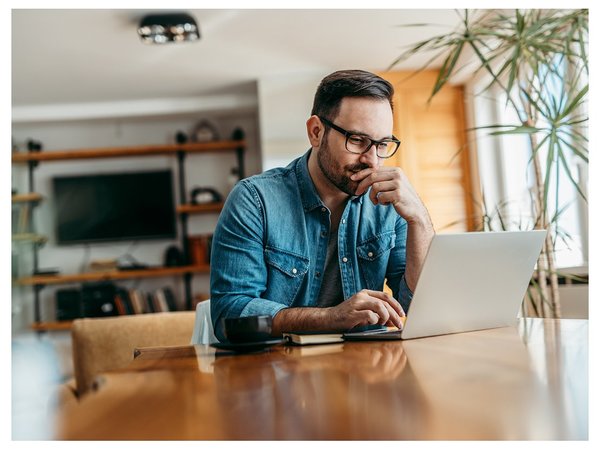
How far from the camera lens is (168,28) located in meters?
4.07

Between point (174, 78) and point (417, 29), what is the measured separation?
2.00m

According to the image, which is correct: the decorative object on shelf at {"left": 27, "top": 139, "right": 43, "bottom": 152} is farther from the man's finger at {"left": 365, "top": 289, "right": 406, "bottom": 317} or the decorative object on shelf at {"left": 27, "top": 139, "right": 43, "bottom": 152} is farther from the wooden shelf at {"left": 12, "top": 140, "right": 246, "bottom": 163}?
the man's finger at {"left": 365, "top": 289, "right": 406, "bottom": 317}

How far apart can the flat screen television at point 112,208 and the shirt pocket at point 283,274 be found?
4914mm

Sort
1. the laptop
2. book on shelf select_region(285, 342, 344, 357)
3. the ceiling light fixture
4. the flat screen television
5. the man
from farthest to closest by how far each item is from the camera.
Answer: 1. the flat screen television
2. the ceiling light fixture
3. the man
4. the laptop
5. book on shelf select_region(285, 342, 344, 357)

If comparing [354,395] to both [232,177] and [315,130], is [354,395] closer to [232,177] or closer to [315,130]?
[315,130]

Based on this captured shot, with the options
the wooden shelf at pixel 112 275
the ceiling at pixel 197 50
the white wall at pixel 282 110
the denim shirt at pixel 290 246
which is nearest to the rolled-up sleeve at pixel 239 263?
the denim shirt at pixel 290 246

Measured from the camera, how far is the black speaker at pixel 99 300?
5945mm

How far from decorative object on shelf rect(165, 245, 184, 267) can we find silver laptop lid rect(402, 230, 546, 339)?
5.03 meters

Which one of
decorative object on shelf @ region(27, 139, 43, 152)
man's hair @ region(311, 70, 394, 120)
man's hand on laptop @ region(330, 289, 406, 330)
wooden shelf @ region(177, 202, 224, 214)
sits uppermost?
decorative object on shelf @ region(27, 139, 43, 152)

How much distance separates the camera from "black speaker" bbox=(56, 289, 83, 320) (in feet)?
19.8

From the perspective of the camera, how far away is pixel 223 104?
235 inches

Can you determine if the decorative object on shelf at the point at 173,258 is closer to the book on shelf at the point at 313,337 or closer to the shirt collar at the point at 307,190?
the shirt collar at the point at 307,190

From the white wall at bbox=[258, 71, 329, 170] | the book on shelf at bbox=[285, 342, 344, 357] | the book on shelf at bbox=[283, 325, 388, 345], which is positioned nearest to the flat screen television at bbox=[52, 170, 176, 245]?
the white wall at bbox=[258, 71, 329, 170]
